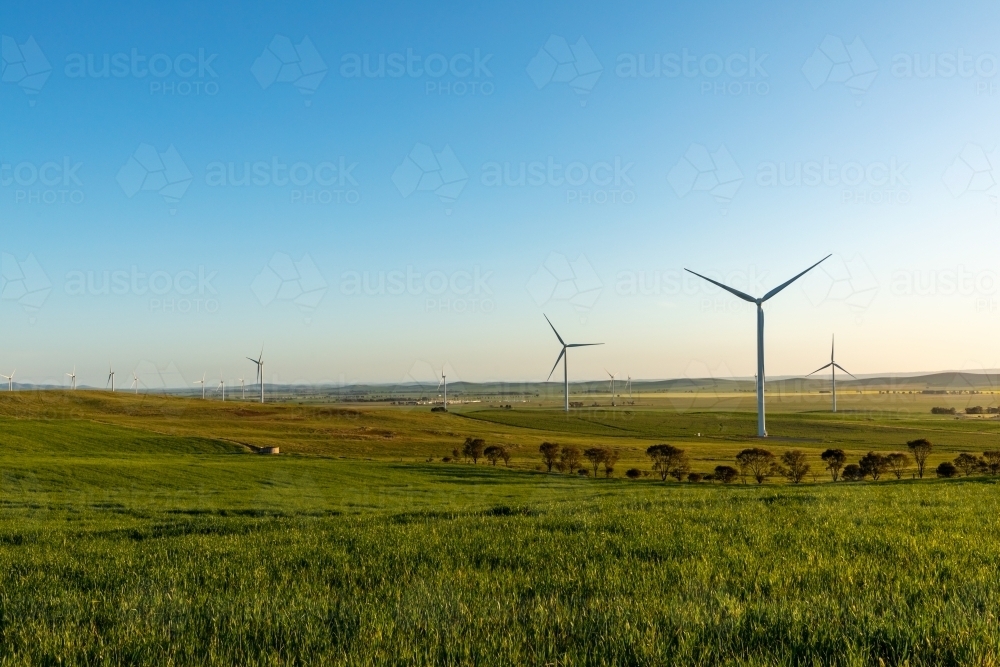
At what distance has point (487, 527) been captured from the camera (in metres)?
12.9

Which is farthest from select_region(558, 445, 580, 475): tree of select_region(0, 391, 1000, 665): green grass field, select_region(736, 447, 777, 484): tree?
select_region(0, 391, 1000, 665): green grass field

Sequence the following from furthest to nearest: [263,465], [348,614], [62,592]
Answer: [263,465] < [62,592] < [348,614]

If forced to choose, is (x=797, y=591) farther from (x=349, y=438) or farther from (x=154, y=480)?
(x=349, y=438)

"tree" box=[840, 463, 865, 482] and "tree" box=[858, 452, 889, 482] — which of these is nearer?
"tree" box=[858, 452, 889, 482]

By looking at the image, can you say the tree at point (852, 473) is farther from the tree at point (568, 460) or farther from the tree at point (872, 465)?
the tree at point (568, 460)

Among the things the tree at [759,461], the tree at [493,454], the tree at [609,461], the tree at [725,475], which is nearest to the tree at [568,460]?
the tree at [609,461]

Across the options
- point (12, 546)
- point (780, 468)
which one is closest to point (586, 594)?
point (12, 546)

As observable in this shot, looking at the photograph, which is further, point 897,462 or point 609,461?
point 609,461

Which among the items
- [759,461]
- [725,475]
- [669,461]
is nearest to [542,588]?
[725,475]

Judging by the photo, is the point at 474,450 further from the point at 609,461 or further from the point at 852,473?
the point at 852,473

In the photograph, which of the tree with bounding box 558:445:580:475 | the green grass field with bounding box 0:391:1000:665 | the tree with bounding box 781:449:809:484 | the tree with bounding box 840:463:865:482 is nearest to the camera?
the green grass field with bounding box 0:391:1000:665

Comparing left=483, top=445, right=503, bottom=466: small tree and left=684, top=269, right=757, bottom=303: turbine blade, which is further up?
left=684, top=269, right=757, bottom=303: turbine blade

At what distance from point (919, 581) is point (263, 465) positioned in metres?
53.9

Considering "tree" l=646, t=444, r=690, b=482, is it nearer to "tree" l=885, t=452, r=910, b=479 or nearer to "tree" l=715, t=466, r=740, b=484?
"tree" l=715, t=466, r=740, b=484
